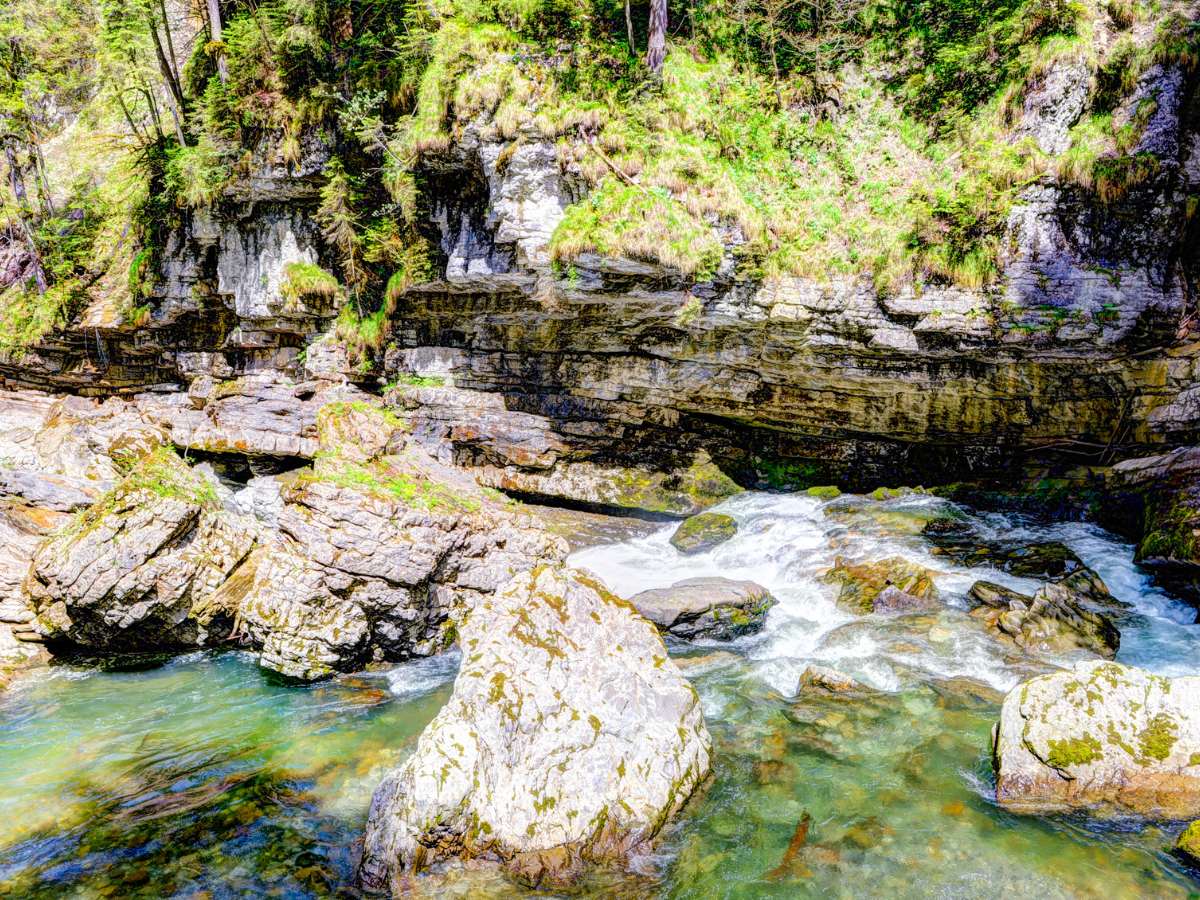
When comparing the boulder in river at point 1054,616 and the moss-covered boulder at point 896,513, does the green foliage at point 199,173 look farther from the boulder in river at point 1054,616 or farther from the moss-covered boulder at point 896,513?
the boulder in river at point 1054,616

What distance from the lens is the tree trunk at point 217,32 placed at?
18.1 m

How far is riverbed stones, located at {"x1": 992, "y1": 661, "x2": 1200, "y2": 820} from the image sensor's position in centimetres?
525

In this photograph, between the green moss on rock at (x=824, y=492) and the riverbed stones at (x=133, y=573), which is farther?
the green moss on rock at (x=824, y=492)

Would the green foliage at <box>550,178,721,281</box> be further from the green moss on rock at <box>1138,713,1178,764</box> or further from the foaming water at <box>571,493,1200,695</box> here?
the green moss on rock at <box>1138,713,1178,764</box>

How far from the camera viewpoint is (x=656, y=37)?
522 inches

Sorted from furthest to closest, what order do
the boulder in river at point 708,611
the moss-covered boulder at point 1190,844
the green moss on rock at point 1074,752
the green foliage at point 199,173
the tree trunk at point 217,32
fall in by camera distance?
the tree trunk at point 217,32 < the green foliage at point 199,173 < the boulder in river at point 708,611 < the green moss on rock at point 1074,752 < the moss-covered boulder at point 1190,844

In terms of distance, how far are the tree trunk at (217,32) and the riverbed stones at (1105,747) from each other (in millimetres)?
23604

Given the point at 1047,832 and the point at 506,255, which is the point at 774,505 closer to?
the point at 506,255

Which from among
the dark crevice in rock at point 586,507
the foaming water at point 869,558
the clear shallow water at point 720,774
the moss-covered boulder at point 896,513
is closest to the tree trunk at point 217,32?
the dark crevice in rock at point 586,507

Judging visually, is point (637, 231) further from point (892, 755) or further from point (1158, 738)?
point (1158, 738)

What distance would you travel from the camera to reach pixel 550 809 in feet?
17.3

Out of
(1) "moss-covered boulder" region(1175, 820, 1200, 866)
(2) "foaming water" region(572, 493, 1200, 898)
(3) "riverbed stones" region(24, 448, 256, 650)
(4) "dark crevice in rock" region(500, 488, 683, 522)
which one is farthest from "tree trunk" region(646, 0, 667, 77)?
(1) "moss-covered boulder" region(1175, 820, 1200, 866)

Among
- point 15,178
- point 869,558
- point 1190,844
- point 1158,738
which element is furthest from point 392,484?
point 15,178

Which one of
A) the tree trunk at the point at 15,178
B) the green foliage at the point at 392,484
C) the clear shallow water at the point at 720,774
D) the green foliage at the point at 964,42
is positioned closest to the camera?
the clear shallow water at the point at 720,774
